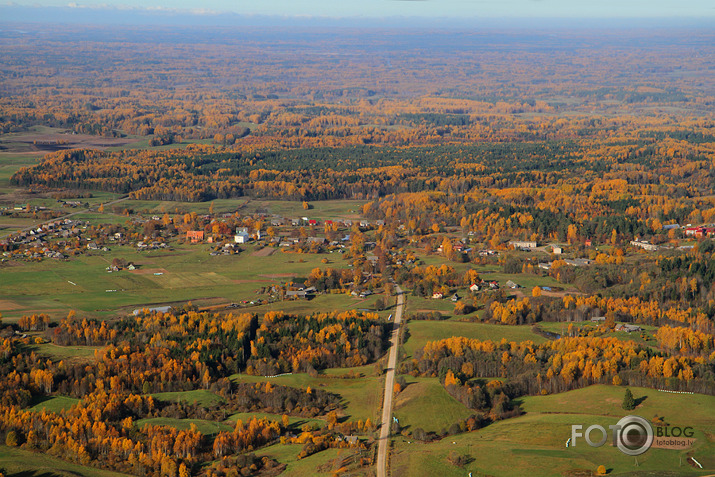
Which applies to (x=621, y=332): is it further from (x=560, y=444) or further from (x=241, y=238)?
(x=241, y=238)

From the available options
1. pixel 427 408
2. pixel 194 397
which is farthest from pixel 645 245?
pixel 194 397

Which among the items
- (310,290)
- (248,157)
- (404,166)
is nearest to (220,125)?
(248,157)

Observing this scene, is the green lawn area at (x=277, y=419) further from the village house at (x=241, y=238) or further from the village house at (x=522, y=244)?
the village house at (x=522, y=244)

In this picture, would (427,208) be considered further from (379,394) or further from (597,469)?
(597,469)

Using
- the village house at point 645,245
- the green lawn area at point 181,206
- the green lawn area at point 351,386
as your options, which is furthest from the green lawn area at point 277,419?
the green lawn area at point 181,206

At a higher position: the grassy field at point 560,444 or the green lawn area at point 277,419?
the grassy field at point 560,444
